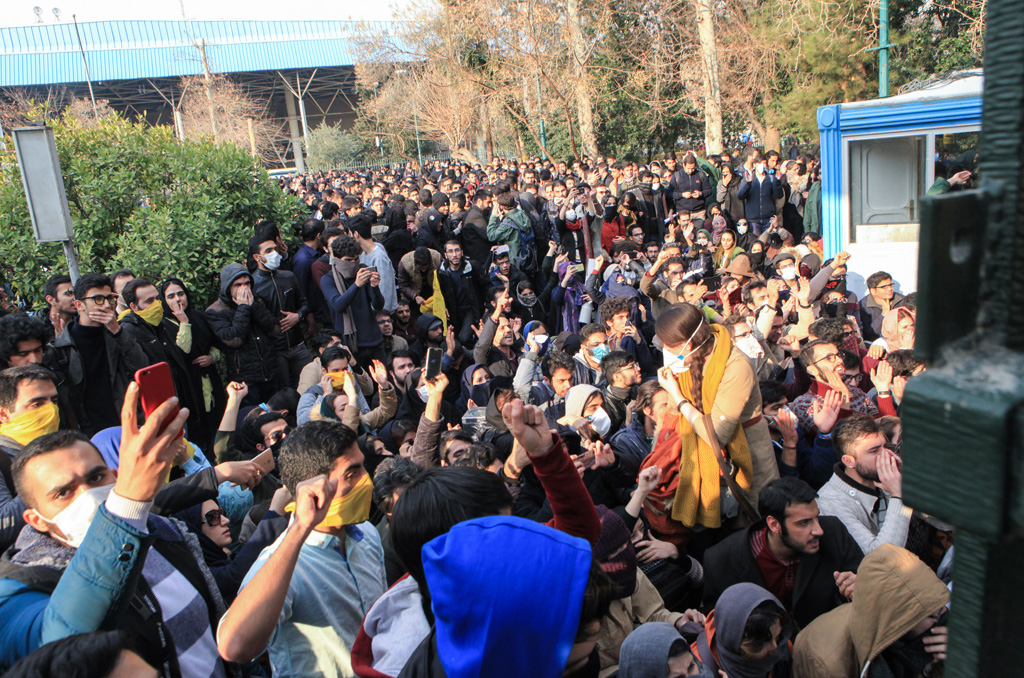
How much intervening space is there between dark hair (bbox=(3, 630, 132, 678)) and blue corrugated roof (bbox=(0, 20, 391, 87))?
46.3 metres

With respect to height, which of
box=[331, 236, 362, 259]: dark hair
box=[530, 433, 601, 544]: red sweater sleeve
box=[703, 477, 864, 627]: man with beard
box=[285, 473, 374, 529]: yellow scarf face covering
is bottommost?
box=[703, 477, 864, 627]: man with beard

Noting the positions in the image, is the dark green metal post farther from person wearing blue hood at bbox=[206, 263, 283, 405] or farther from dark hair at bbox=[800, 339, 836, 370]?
person wearing blue hood at bbox=[206, 263, 283, 405]

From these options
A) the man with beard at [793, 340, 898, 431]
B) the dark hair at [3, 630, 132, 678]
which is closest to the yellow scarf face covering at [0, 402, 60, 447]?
the dark hair at [3, 630, 132, 678]

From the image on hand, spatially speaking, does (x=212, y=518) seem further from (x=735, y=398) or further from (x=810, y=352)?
(x=810, y=352)

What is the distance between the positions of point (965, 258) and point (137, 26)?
2333 inches

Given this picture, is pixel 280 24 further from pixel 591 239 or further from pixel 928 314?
pixel 928 314

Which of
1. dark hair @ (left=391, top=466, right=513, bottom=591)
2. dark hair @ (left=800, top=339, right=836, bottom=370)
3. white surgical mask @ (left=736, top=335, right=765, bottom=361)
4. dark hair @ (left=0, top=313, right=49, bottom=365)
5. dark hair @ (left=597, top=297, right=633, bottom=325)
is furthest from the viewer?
dark hair @ (left=597, top=297, right=633, bottom=325)

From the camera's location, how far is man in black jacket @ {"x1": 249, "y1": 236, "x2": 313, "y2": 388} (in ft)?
20.0

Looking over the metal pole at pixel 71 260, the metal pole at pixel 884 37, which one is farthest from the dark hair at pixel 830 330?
the metal pole at pixel 884 37

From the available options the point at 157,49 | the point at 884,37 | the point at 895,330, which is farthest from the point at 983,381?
the point at 157,49

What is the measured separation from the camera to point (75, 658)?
1482 mm

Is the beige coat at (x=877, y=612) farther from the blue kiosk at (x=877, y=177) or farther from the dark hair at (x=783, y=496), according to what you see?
the blue kiosk at (x=877, y=177)

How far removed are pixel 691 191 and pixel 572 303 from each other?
18.4 feet

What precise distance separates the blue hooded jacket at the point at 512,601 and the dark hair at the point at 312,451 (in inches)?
43.5
